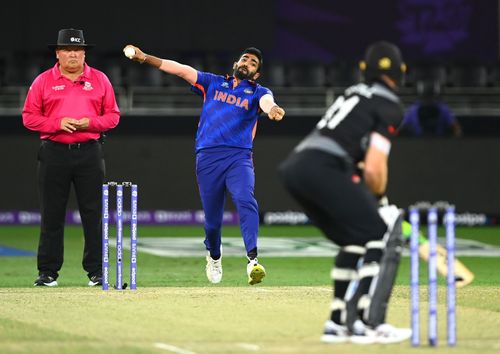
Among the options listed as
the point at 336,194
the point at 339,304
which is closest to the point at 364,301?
the point at 339,304

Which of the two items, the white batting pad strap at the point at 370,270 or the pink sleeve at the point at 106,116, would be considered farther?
the pink sleeve at the point at 106,116

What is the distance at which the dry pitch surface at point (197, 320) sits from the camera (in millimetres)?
7172

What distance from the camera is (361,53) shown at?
72.6 feet

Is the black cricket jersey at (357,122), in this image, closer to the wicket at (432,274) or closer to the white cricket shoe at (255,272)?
the wicket at (432,274)

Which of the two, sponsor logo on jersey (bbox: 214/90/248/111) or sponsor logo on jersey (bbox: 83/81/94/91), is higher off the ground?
sponsor logo on jersey (bbox: 83/81/94/91)

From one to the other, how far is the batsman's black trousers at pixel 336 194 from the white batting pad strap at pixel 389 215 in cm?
17

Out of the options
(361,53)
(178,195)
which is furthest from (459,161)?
(178,195)

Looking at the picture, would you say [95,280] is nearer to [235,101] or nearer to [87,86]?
[87,86]

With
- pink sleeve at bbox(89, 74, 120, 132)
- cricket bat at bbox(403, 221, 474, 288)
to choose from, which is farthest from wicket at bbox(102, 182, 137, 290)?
cricket bat at bbox(403, 221, 474, 288)

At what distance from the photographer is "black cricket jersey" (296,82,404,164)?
7.23 metres

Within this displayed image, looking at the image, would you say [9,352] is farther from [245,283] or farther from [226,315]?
[245,283]

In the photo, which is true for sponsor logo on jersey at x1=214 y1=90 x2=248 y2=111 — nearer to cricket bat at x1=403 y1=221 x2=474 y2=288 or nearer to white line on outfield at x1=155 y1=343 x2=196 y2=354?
cricket bat at x1=403 y1=221 x2=474 y2=288

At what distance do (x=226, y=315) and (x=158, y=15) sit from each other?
13.6 m

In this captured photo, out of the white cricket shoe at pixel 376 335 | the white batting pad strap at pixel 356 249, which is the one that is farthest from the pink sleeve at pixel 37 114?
the white cricket shoe at pixel 376 335
